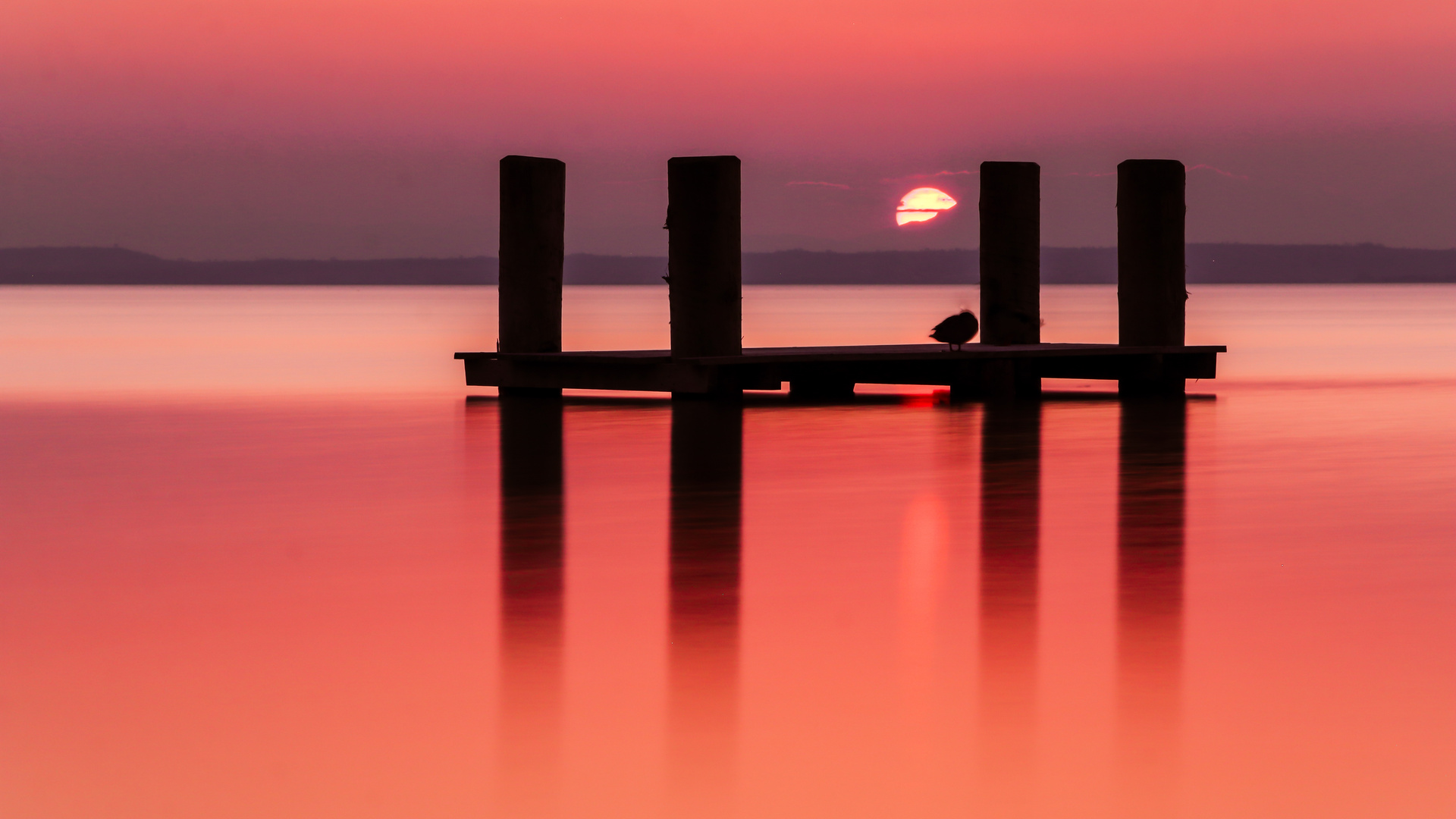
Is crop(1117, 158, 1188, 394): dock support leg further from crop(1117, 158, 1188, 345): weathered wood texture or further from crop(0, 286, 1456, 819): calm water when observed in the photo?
crop(0, 286, 1456, 819): calm water

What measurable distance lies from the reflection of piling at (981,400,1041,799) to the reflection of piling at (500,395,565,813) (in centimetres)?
106

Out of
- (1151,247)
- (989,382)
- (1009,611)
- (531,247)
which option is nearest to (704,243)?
(531,247)

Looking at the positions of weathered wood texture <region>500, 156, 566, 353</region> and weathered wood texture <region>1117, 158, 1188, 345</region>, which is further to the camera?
weathered wood texture <region>1117, 158, 1188, 345</region>

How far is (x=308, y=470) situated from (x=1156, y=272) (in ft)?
31.4

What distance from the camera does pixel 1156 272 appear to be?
18125 millimetres

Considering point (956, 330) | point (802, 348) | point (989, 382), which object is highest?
point (956, 330)

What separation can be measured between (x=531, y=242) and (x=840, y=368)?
2.95 meters

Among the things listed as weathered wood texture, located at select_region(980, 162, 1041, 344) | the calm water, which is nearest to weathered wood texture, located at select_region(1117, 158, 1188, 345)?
weathered wood texture, located at select_region(980, 162, 1041, 344)

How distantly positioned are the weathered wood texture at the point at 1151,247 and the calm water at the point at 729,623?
4.14 meters

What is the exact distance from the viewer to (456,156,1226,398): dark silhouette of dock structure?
1581 cm

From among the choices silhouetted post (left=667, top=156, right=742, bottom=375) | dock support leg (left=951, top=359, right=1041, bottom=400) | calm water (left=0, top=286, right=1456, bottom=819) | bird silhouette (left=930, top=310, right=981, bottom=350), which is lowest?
calm water (left=0, top=286, right=1456, bottom=819)

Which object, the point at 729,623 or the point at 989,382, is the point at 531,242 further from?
the point at 729,623

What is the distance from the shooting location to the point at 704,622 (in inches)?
243

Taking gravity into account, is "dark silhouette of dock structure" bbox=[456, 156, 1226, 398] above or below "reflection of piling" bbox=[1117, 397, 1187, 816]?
above
